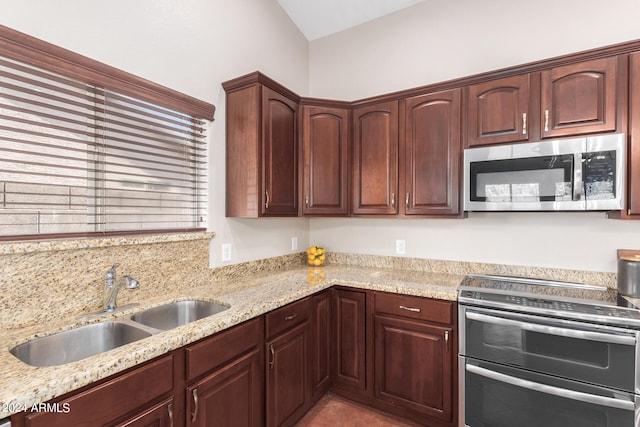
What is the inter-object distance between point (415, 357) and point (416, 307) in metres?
0.34

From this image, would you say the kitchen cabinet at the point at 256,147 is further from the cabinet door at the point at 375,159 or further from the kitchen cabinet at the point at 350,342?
the kitchen cabinet at the point at 350,342

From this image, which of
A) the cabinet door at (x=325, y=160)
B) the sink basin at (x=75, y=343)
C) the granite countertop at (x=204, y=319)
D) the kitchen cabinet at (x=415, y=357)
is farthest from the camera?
the cabinet door at (x=325, y=160)

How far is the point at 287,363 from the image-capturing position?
1928 millimetres

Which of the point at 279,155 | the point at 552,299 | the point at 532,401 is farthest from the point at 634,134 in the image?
the point at 279,155

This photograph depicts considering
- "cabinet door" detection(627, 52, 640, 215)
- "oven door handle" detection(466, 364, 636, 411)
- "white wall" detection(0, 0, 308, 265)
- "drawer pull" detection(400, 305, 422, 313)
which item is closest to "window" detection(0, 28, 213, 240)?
"white wall" detection(0, 0, 308, 265)

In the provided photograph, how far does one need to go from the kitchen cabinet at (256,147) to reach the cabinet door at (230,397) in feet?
3.23

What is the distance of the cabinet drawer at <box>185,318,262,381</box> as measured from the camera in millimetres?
1335

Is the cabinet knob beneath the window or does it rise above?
above

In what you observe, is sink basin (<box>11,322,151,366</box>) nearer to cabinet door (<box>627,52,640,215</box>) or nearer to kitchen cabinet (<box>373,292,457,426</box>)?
kitchen cabinet (<box>373,292,457,426</box>)

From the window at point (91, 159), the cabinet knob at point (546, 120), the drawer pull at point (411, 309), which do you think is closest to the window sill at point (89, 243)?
the window at point (91, 159)

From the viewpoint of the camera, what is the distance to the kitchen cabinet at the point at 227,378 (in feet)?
4.40

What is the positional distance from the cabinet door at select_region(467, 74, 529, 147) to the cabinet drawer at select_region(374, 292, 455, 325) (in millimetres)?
1126

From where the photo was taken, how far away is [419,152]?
2.36 m

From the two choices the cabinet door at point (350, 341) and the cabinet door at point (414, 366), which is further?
the cabinet door at point (350, 341)
